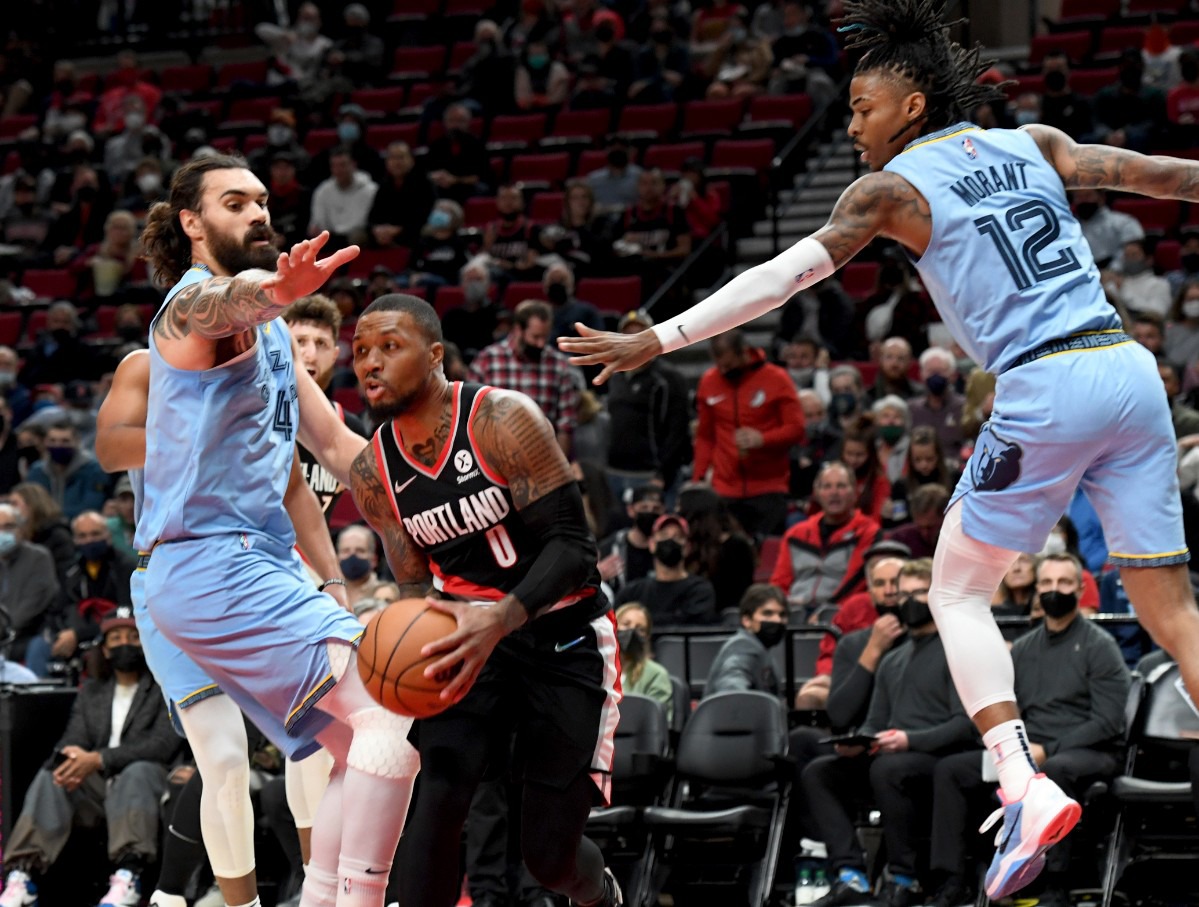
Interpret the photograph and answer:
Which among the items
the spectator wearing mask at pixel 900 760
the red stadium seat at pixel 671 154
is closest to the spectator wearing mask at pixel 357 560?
the spectator wearing mask at pixel 900 760

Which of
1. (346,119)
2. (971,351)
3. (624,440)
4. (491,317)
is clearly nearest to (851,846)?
(971,351)

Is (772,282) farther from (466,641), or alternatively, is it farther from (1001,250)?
(466,641)

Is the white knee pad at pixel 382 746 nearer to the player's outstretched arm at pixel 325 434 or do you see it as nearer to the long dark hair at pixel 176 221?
the player's outstretched arm at pixel 325 434

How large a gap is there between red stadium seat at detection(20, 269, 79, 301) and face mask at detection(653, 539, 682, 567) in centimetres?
1003

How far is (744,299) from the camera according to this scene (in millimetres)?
4730

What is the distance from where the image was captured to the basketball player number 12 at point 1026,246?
190 inches

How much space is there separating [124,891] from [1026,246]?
19.6ft

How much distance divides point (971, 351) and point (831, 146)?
457 inches

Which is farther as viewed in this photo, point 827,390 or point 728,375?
point 827,390

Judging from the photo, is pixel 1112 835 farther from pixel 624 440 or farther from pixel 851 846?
pixel 624 440

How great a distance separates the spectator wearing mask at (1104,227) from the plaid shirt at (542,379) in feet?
13.3

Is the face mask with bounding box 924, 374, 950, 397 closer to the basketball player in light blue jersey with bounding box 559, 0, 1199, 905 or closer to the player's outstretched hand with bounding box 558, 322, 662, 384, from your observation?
the basketball player in light blue jersey with bounding box 559, 0, 1199, 905

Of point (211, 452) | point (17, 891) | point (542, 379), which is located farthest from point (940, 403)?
point (211, 452)

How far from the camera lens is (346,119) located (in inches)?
734
